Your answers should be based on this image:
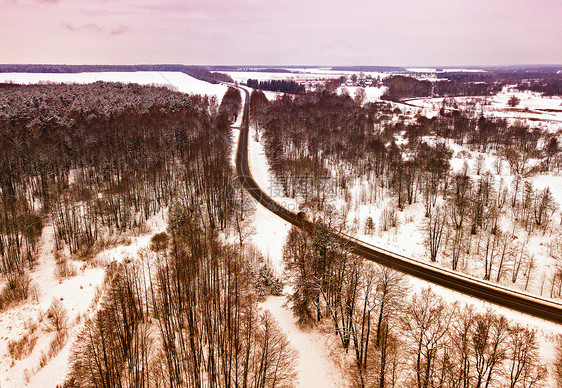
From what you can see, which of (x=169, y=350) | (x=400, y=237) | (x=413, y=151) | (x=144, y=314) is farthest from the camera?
(x=413, y=151)

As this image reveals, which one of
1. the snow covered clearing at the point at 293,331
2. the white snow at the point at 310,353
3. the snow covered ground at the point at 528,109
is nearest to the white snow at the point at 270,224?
the snow covered clearing at the point at 293,331

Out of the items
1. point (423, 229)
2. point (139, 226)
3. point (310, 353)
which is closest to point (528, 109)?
point (423, 229)

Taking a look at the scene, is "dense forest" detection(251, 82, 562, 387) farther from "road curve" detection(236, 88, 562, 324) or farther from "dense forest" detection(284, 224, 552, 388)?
"road curve" detection(236, 88, 562, 324)

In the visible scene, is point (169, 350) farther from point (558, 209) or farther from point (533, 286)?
point (558, 209)

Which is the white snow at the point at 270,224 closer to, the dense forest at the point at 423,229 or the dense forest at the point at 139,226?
the dense forest at the point at 423,229

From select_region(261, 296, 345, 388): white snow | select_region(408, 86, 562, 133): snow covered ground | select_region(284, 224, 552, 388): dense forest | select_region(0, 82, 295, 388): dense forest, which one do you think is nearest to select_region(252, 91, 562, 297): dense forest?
select_region(284, 224, 552, 388): dense forest

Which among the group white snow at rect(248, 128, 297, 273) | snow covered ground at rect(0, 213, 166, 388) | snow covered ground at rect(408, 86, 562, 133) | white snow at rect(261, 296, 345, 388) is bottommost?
white snow at rect(261, 296, 345, 388)

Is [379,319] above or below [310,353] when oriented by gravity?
above

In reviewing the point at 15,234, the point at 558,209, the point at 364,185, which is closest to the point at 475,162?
the point at 558,209

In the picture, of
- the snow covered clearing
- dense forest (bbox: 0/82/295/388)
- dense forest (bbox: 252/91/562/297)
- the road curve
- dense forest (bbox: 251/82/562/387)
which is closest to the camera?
dense forest (bbox: 251/82/562/387)

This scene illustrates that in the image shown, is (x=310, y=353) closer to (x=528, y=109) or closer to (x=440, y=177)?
(x=440, y=177)

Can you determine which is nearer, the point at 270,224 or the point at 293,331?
the point at 293,331
